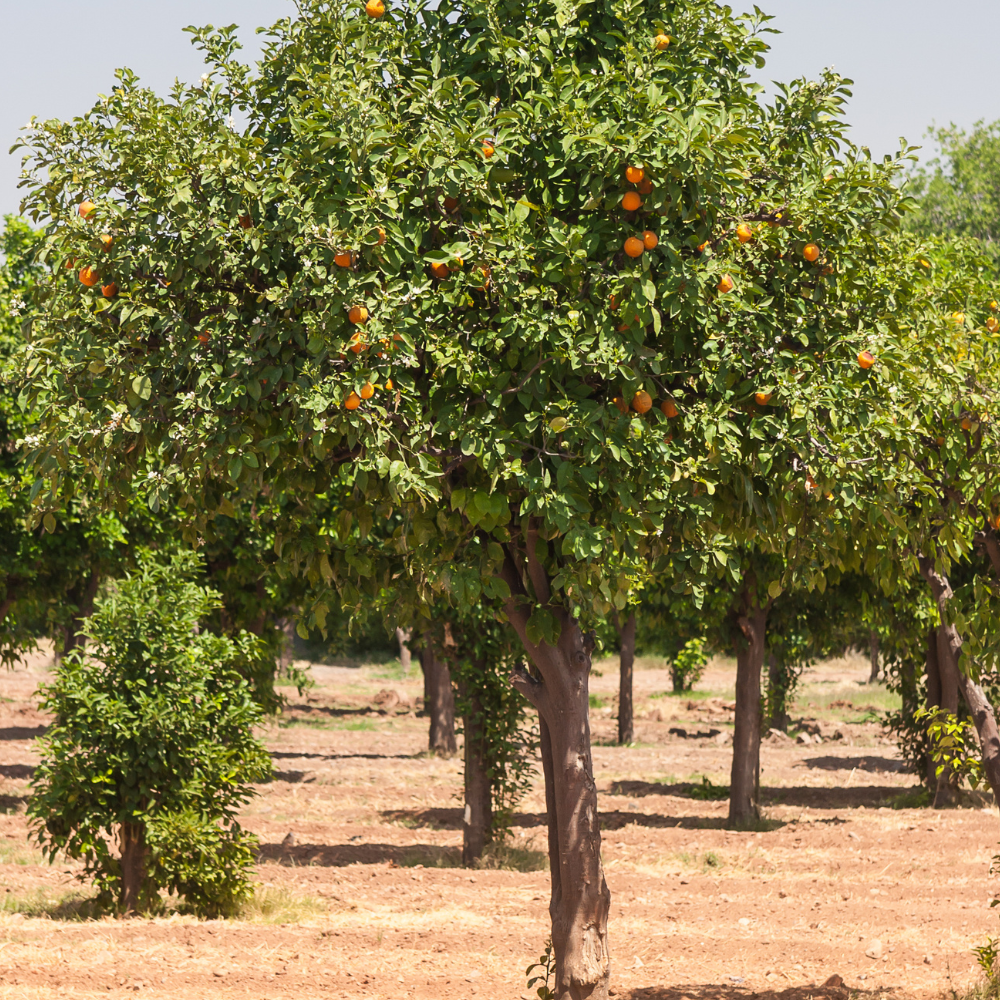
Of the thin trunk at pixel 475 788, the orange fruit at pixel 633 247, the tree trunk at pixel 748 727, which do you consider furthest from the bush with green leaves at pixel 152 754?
the tree trunk at pixel 748 727

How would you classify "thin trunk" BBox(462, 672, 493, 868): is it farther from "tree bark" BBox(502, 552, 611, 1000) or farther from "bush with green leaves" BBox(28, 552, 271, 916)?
"tree bark" BBox(502, 552, 611, 1000)

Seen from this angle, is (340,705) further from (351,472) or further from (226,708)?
(351,472)

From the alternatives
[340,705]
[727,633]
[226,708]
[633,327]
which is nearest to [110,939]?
[226,708]

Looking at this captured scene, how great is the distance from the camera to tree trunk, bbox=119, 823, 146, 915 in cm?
822

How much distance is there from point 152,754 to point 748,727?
8.96m

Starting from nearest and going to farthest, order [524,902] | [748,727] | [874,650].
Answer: [524,902]
[748,727]
[874,650]

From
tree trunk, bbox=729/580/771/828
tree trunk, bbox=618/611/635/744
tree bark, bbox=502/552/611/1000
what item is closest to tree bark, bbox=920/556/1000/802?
tree bark, bbox=502/552/611/1000

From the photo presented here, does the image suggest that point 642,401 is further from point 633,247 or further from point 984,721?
point 984,721

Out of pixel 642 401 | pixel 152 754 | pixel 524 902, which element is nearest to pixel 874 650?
pixel 524 902

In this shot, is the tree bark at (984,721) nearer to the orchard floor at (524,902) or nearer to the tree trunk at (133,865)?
the orchard floor at (524,902)

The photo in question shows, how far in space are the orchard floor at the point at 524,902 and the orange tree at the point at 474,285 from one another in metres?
3.54

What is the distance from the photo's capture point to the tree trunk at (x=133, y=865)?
8.22 metres

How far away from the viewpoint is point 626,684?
25000 mm

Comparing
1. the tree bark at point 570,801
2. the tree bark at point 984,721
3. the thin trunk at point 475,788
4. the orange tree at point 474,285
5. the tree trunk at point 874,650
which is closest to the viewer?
the orange tree at point 474,285
